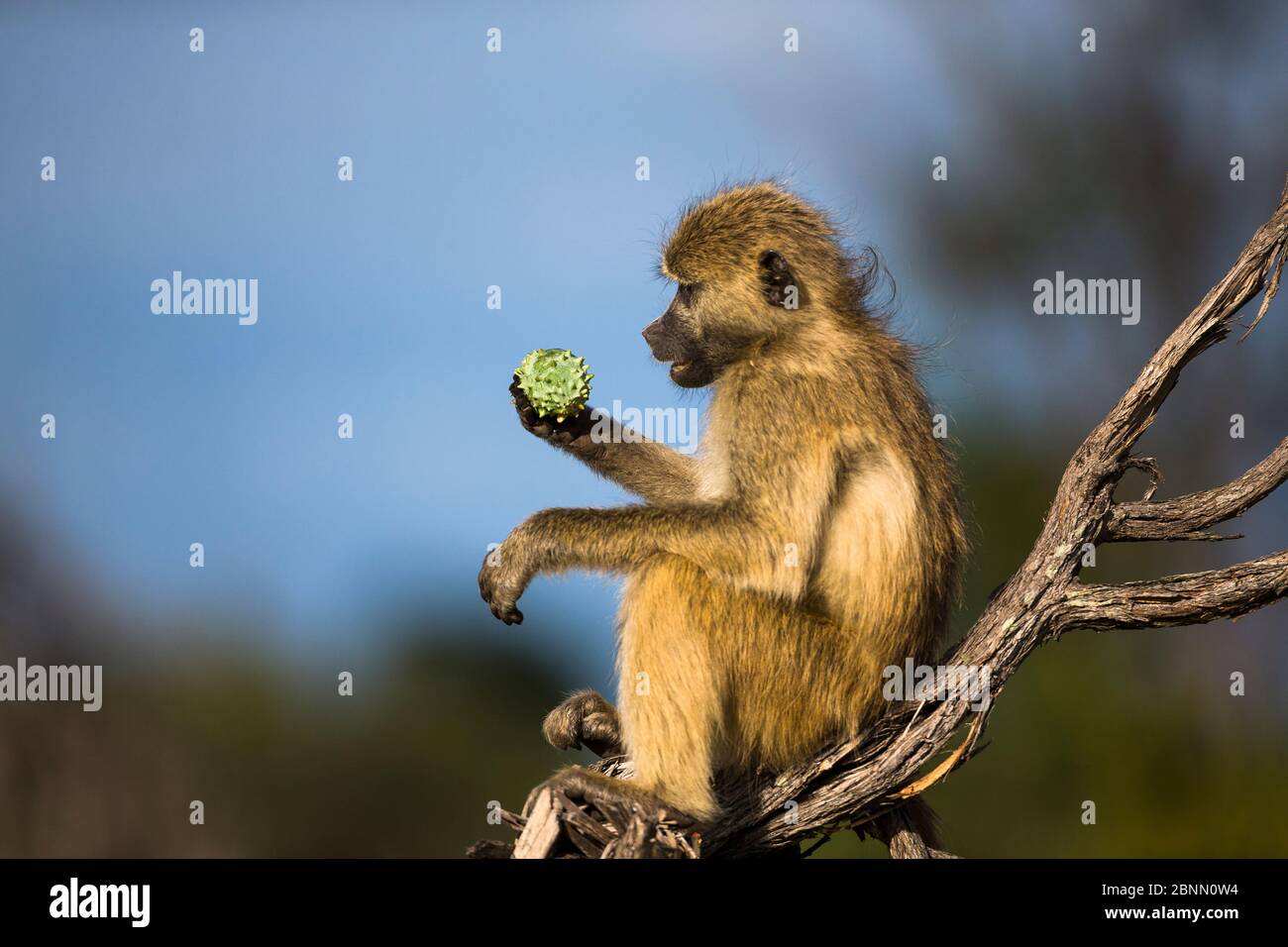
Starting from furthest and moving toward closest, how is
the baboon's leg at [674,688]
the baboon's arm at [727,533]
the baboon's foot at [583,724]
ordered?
1. the baboon's foot at [583,724]
2. the baboon's arm at [727,533]
3. the baboon's leg at [674,688]

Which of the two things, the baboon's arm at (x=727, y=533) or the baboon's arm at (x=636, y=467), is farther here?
A: the baboon's arm at (x=636, y=467)

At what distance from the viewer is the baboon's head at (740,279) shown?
25.3 ft

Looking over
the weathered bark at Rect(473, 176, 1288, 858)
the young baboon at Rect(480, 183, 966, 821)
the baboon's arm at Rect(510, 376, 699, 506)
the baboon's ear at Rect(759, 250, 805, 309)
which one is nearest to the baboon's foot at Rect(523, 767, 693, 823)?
the young baboon at Rect(480, 183, 966, 821)

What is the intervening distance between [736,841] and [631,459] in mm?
2441

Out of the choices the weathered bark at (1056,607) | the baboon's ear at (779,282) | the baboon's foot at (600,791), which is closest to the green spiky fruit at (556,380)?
the baboon's ear at (779,282)

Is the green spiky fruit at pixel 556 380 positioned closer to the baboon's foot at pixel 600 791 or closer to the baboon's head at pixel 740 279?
the baboon's head at pixel 740 279

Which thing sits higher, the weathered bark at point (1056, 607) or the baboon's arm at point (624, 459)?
the baboon's arm at point (624, 459)

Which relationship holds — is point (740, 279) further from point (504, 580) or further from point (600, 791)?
point (600, 791)

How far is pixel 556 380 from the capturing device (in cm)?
763

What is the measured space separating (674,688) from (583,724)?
1.53 m

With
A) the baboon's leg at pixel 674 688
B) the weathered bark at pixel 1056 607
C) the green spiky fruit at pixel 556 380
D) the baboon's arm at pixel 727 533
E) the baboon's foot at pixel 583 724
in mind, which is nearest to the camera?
the baboon's leg at pixel 674 688

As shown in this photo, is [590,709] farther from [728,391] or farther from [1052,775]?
[1052,775]

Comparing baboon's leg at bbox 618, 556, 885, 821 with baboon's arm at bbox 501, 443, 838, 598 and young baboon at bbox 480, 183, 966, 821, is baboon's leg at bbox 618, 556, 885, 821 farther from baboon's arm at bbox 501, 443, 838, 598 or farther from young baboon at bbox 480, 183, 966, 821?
baboon's arm at bbox 501, 443, 838, 598

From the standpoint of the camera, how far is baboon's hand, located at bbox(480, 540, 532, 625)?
23.7 feet
